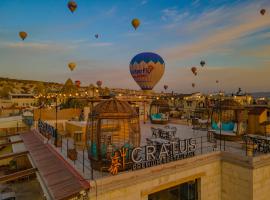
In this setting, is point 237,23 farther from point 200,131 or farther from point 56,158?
point 56,158

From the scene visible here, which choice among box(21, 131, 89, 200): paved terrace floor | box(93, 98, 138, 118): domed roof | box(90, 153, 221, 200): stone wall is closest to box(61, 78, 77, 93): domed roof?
box(21, 131, 89, 200): paved terrace floor

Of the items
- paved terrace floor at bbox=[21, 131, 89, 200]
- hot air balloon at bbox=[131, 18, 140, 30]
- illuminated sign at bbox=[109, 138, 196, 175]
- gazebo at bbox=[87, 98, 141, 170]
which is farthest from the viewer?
hot air balloon at bbox=[131, 18, 140, 30]

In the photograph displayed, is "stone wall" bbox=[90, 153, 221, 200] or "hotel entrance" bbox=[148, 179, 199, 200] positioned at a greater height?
"stone wall" bbox=[90, 153, 221, 200]

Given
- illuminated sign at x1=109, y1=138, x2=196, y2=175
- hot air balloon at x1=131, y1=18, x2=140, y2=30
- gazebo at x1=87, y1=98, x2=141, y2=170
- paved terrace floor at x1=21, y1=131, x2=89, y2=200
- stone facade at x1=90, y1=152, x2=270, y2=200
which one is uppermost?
hot air balloon at x1=131, y1=18, x2=140, y2=30

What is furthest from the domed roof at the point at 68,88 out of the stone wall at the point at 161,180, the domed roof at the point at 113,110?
Answer: the stone wall at the point at 161,180

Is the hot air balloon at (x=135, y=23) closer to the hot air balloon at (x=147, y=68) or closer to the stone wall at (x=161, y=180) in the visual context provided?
the hot air balloon at (x=147, y=68)

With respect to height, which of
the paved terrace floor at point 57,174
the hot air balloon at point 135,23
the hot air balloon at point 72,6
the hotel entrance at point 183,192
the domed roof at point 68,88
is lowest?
the hotel entrance at point 183,192

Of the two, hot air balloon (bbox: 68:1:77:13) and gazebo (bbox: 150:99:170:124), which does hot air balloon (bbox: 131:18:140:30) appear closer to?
hot air balloon (bbox: 68:1:77:13)
